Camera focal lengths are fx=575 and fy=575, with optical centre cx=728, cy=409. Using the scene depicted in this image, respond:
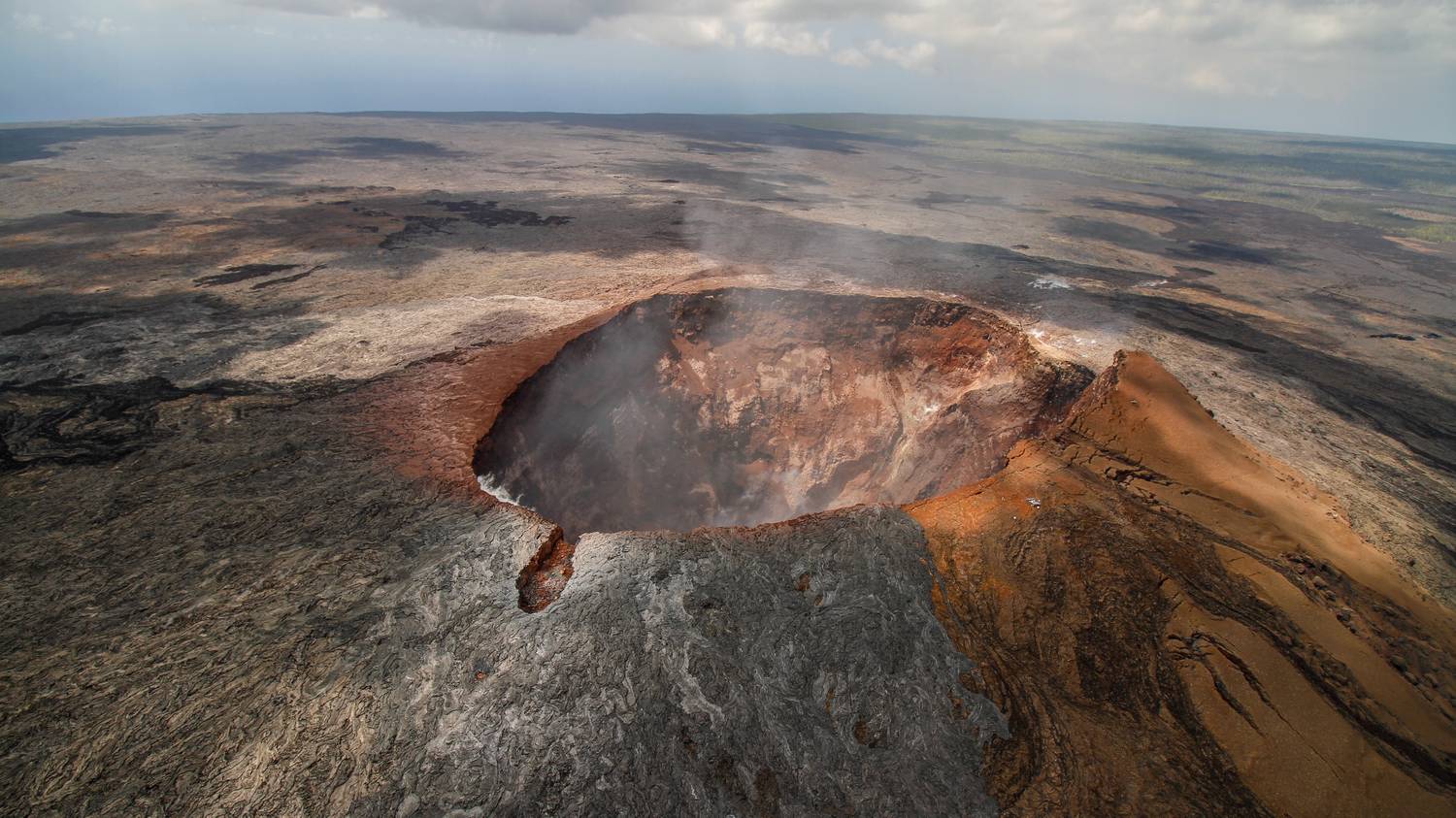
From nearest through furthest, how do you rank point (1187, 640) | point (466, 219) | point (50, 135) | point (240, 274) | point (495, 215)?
point (1187, 640), point (240, 274), point (466, 219), point (495, 215), point (50, 135)

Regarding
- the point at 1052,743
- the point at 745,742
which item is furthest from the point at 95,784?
the point at 1052,743

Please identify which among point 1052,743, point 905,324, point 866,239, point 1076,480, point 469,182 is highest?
point 469,182

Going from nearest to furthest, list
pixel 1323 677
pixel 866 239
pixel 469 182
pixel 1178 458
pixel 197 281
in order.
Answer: pixel 1323 677, pixel 1178 458, pixel 197 281, pixel 866 239, pixel 469 182

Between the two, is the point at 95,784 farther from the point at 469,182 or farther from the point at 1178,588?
the point at 469,182

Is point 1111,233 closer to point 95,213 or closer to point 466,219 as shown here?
point 466,219

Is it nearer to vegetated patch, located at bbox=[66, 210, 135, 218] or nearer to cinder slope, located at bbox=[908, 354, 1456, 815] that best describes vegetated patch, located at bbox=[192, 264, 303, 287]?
vegetated patch, located at bbox=[66, 210, 135, 218]

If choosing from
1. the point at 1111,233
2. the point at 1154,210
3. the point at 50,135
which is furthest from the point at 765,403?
the point at 50,135

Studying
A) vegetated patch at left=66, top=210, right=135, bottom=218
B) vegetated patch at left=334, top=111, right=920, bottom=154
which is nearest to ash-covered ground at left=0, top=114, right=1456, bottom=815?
vegetated patch at left=66, top=210, right=135, bottom=218
